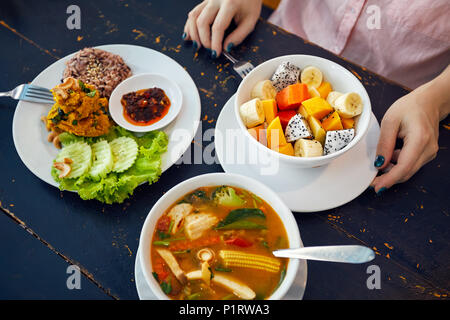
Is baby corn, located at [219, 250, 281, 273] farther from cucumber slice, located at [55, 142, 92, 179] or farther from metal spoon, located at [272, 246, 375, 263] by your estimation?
cucumber slice, located at [55, 142, 92, 179]

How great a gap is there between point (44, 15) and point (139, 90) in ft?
3.60

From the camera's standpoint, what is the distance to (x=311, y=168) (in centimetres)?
176

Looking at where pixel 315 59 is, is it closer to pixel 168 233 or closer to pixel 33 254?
pixel 168 233

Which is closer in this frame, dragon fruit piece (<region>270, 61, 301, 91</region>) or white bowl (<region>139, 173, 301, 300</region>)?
white bowl (<region>139, 173, 301, 300</region>)

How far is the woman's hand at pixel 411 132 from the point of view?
170cm

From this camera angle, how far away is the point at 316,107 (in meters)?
1.71

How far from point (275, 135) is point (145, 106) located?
0.92m

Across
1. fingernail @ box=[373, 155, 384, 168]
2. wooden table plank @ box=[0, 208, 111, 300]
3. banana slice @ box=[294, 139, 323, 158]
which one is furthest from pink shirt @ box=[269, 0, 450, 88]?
wooden table plank @ box=[0, 208, 111, 300]

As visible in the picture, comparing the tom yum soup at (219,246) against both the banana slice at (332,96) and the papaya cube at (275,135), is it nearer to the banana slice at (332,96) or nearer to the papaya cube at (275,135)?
the papaya cube at (275,135)

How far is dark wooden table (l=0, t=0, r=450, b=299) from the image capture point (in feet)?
5.37

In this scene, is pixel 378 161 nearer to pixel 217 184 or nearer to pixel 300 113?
pixel 300 113

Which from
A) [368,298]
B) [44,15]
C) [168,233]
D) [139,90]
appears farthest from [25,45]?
[368,298]

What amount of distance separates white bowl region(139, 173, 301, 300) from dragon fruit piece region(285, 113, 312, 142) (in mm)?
361

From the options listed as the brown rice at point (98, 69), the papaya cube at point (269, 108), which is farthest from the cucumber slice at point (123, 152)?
the papaya cube at point (269, 108)
